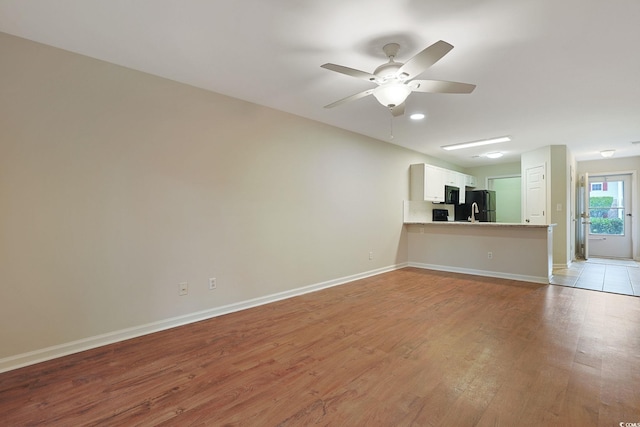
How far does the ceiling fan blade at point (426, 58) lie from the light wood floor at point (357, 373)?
6.90 ft

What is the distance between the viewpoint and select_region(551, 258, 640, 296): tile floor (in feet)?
14.1

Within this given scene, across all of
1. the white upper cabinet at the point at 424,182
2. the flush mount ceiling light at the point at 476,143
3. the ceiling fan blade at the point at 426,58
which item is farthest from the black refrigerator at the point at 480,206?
the ceiling fan blade at the point at 426,58

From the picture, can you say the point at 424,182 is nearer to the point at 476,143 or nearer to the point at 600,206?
the point at 476,143

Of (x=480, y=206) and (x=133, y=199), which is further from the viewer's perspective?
(x=480, y=206)

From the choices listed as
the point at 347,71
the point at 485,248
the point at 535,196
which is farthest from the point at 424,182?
the point at 347,71

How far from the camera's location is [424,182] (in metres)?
6.13

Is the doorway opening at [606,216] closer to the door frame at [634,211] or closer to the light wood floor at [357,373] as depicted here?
the door frame at [634,211]

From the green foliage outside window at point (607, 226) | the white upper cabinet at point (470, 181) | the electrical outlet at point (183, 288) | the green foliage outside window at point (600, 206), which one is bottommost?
the electrical outlet at point (183, 288)

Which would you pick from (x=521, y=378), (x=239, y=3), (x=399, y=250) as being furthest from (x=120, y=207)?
(x=399, y=250)

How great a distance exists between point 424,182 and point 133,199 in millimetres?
5206

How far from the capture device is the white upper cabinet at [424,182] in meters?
6.15

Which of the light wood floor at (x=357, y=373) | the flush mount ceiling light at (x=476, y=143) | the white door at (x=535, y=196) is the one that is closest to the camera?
the light wood floor at (x=357, y=373)

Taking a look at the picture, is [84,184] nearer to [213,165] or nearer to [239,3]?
[213,165]

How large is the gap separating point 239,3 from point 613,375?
351 cm
